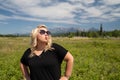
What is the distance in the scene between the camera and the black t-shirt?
13.1ft

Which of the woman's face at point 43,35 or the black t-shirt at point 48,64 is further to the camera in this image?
the woman's face at point 43,35

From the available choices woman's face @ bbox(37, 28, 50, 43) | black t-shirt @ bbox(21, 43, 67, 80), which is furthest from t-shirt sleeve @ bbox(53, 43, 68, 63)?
woman's face @ bbox(37, 28, 50, 43)

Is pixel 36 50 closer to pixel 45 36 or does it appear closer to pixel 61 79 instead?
pixel 45 36

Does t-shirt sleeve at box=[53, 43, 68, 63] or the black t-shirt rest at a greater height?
t-shirt sleeve at box=[53, 43, 68, 63]

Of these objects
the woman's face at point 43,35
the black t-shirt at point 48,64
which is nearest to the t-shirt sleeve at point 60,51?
the black t-shirt at point 48,64

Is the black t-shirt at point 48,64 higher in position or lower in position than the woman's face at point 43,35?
lower

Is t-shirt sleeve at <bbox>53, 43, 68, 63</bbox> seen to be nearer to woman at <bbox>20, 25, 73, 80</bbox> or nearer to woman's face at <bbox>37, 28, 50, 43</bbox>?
woman at <bbox>20, 25, 73, 80</bbox>

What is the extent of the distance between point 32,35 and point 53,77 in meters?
0.85

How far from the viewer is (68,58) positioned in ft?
13.2

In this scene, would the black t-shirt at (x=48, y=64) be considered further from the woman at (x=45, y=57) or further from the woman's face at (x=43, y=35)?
the woman's face at (x=43, y=35)

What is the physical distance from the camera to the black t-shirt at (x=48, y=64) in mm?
4004

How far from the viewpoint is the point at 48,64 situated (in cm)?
399

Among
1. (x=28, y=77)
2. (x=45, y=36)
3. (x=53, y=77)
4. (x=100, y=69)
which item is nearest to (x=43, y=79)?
(x=53, y=77)

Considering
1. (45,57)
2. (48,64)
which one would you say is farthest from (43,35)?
(48,64)
